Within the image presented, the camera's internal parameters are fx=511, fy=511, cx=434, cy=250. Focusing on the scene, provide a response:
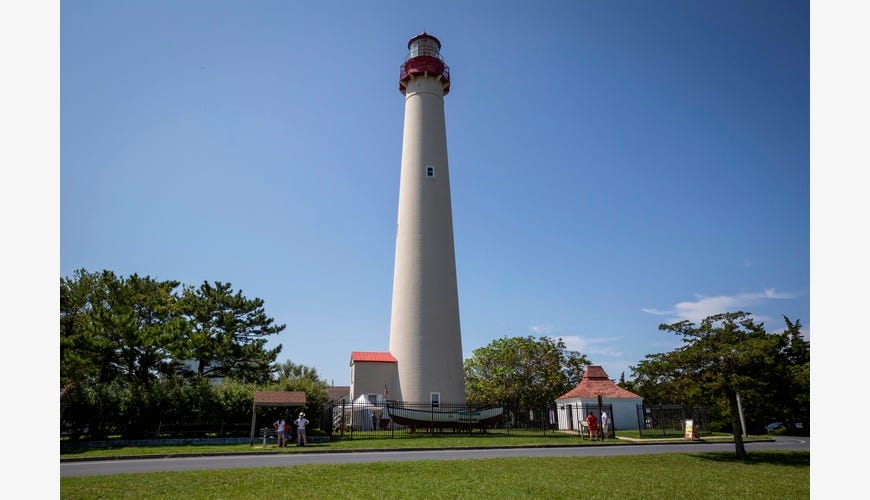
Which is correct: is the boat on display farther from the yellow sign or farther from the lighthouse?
the yellow sign

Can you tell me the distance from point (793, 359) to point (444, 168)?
22.9 m

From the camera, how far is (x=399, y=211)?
1233 inches

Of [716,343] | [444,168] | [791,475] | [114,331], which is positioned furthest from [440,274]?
[791,475]

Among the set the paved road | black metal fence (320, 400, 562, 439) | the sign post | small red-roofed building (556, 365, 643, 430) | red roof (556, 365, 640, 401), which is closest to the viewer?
the paved road

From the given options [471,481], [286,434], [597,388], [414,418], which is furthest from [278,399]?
[597,388]

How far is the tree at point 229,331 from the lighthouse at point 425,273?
330 inches

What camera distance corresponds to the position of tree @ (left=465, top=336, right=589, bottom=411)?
42.5 metres

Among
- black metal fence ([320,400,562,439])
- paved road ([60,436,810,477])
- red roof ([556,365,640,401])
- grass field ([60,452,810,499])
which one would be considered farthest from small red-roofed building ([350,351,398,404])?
grass field ([60,452,810,499])

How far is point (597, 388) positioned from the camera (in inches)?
1382

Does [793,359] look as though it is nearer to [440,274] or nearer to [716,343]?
[716,343]

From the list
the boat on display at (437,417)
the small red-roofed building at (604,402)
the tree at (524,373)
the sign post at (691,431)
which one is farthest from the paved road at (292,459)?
the tree at (524,373)

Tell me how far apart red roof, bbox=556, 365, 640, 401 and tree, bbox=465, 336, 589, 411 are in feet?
18.5

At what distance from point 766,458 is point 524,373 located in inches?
1010

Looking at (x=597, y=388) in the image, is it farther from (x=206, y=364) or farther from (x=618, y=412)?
(x=206, y=364)
